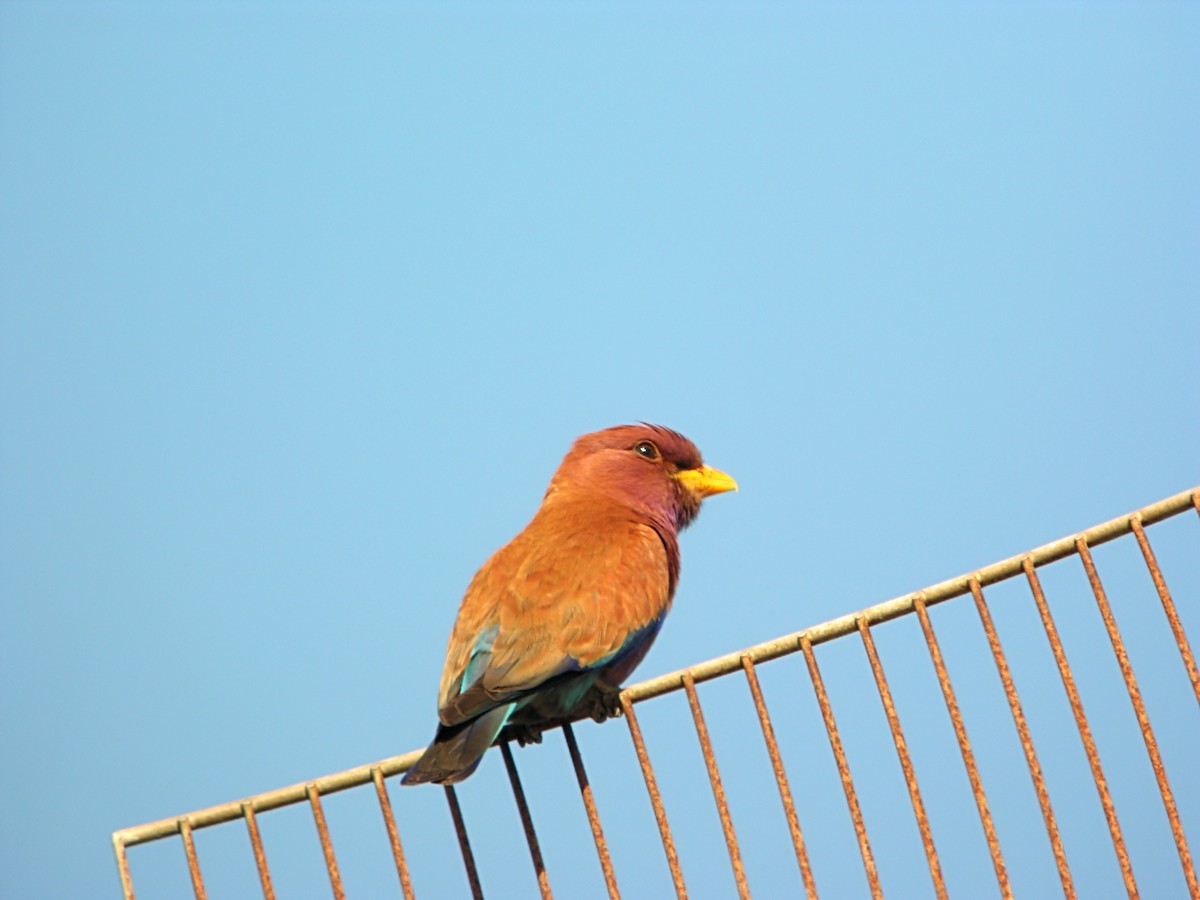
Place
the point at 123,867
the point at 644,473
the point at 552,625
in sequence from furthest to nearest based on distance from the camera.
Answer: the point at 644,473 → the point at 552,625 → the point at 123,867

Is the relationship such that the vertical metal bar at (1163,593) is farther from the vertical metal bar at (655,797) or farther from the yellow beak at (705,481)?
the yellow beak at (705,481)

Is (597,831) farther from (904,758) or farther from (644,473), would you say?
(644,473)

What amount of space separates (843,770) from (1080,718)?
0.51 m

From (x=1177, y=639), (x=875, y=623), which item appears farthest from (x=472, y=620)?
(x=1177, y=639)

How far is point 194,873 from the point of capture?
9.80 ft

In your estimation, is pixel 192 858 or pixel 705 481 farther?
pixel 705 481

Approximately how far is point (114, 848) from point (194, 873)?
188mm

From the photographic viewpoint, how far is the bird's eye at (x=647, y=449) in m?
5.35

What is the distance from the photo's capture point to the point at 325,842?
3039 mm

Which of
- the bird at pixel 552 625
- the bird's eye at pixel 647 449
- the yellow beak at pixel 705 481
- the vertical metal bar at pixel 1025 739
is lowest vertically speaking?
the vertical metal bar at pixel 1025 739

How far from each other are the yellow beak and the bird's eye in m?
0.13

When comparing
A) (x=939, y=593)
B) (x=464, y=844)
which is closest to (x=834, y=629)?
(x=939, y=593)

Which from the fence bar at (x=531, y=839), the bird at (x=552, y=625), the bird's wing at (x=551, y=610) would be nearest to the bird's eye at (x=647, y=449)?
the bird at (x=552, y=625)

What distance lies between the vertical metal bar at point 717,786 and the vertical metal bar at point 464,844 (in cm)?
55
